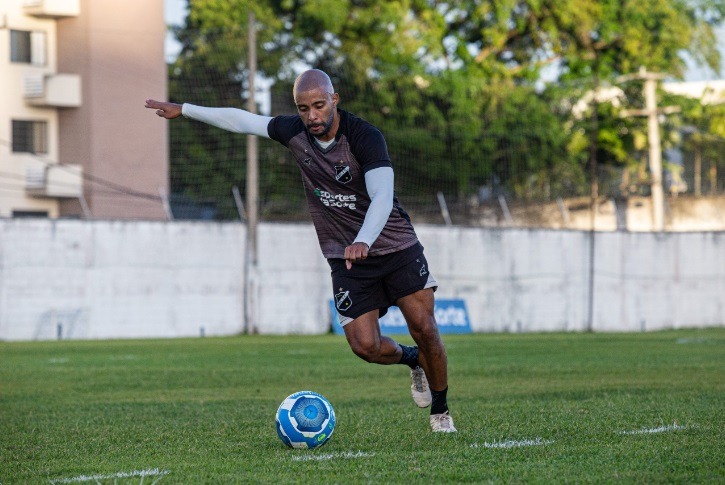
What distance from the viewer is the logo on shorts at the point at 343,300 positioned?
25.4 feet

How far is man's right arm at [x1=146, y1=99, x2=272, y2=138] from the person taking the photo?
779 centimetres

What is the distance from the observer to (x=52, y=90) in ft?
122

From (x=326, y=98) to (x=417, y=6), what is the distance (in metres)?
40.3

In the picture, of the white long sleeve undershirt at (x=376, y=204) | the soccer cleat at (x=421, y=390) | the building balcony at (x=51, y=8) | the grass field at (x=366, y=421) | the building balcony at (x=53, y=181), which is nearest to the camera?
the grass field at (x=366, y=421)

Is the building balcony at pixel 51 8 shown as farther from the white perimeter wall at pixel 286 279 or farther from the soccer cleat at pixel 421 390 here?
the soccer cleat at pixel 421 390

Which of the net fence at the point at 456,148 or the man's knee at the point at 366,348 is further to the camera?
the net fence at the point at 456,148

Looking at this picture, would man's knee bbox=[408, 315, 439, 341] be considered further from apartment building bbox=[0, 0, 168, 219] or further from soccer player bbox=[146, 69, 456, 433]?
apartment building bbox=[0, 0, 168, 219]

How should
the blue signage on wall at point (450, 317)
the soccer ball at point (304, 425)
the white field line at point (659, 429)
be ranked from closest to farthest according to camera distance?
1. the soccer ball at point (304, 425)
2. the white field line at point (659, 429)
3. the blue signage on wall at point (450, 317)

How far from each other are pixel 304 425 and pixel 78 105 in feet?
106

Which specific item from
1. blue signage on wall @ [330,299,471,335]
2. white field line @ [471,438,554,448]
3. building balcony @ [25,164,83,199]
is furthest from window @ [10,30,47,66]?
white field line @ [471,438,554,448]

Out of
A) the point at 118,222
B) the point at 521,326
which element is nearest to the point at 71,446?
the point at 118,222

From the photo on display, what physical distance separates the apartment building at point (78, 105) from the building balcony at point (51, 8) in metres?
0.03

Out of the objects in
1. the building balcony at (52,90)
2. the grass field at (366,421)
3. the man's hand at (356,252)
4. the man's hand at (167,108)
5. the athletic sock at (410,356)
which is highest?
the building balcony at (52,90)

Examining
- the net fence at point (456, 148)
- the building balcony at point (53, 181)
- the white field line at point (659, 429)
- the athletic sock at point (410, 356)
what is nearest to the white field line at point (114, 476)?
the athletic sock at point (410, 356)
